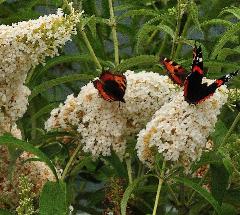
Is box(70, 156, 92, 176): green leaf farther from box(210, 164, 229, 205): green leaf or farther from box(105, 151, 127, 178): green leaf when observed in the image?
box(210, 164, 229, 205): green leaf

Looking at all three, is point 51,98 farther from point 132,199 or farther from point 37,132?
point 132,199

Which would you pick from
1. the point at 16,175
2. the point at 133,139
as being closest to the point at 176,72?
the point at 133,139

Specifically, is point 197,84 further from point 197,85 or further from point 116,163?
point 116,163

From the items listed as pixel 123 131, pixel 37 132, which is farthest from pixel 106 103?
pixel 37 132

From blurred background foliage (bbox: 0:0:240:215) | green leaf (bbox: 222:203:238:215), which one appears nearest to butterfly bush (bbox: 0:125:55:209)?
blurred background foliage (bbox: 0:0:240:215)

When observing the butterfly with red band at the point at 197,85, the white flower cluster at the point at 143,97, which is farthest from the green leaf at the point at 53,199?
the butterfly with red band at the point at 197,85
